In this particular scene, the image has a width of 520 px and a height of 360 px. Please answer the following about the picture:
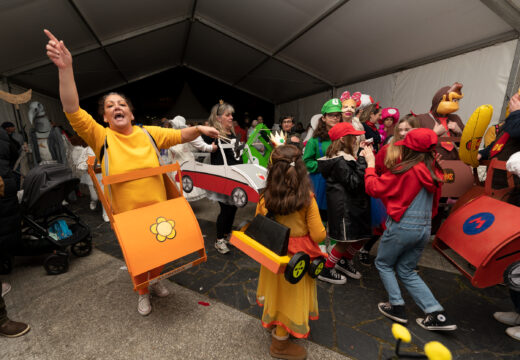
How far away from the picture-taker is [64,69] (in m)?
1.55

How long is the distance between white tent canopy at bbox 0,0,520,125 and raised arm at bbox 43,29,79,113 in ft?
15.1

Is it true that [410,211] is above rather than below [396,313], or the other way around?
above

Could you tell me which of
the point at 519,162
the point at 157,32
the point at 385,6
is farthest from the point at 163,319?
the point at 157,32

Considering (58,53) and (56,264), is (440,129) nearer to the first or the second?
(58,53)

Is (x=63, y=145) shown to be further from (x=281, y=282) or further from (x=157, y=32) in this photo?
(x=281, y=282)

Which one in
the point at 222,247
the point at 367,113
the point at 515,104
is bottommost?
the point at 222,247

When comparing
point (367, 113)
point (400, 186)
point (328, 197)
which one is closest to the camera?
point (400, 186)

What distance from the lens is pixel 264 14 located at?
625 cm

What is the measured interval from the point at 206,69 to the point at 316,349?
12815 millimetres

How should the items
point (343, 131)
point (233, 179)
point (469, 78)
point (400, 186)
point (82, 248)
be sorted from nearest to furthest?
point (400, 186) < point (343, 131) < point (82, 248) < point (233, 179) < point (469, 78)

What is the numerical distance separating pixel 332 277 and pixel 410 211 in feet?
3.99

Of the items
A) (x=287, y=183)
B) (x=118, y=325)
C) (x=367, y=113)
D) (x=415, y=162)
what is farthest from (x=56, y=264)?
(x=367, y=113)

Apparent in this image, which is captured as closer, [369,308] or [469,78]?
[369,308]

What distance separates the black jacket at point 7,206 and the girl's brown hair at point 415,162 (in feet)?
11.8
